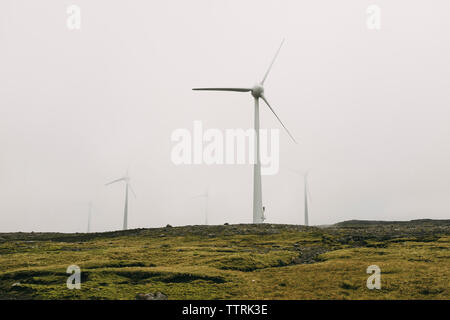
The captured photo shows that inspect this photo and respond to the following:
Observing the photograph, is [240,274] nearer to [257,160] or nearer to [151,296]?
[151,296]

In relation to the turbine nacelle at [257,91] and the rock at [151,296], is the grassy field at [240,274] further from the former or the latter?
the turbine nacelle at [257,91]

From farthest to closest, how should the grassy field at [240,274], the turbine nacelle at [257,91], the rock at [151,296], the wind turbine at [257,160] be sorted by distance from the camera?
the turbine nacelle at [257,91] → the wind turbine at [257,160] → the grassy field at [240,274] → the rock at [151,296]

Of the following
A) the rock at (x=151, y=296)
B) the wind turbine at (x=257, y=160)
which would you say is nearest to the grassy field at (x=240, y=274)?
the rock at (x=151, y=296)

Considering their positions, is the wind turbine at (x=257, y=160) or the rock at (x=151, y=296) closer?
the rock at (x=151, y=296)

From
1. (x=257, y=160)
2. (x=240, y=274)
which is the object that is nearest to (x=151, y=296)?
(x=240, y=274)

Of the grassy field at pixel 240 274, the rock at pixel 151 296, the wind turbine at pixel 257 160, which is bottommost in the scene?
the rock at pixel 151 296

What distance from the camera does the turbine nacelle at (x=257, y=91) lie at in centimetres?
10075

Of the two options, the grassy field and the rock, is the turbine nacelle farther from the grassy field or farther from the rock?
the rock

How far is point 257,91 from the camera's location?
332 feet

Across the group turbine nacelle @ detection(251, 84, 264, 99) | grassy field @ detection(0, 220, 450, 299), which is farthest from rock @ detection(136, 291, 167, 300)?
turbine nacelle @ detection(251, 84, 264, 99)
